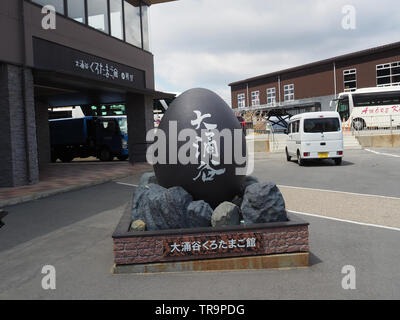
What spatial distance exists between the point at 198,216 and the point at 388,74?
121 feet

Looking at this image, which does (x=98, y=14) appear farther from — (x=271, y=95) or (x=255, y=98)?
(x=255, y=98)

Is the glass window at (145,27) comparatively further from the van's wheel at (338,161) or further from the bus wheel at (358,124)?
the bus wheel at (358,124)

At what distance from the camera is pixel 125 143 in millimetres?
20891

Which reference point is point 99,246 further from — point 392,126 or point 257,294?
point 392,126

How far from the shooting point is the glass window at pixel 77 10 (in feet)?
40.6

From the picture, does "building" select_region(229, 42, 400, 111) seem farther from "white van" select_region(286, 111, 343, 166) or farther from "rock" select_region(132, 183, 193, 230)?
"rock" select_region(132, 183, 193, 230)

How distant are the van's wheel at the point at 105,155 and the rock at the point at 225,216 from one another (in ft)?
58.2

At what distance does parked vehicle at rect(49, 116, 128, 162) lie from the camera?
20.9m

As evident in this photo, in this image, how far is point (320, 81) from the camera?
4031cm

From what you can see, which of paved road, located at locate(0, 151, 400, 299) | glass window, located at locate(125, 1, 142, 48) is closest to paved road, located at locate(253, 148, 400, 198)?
paved road, located at locate(0, 151, 400, 299)

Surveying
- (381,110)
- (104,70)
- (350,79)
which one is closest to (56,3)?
(104,70)

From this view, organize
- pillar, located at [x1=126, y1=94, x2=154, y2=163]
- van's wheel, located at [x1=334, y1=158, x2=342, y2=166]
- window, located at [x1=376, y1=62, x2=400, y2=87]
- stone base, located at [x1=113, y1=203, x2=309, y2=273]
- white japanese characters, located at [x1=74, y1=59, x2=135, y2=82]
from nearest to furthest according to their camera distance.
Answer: stone base, located at [x1=113, y1=203, x2=309, y2=273] < white japanese characters, located at [x1=74, y1=59, x2=135, y2=82] < van's wheel, located at [x1=334, y1=158, x2=342, y2=166] < pillar, located at [x1=126, y1=94, x2=154, y2=163] < window, located at [x1=376, y1=62, x2=400, y2=87]

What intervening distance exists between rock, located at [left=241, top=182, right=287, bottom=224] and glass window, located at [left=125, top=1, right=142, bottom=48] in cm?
1356

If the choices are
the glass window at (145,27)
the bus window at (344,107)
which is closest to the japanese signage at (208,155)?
the glass window at (145,27)
